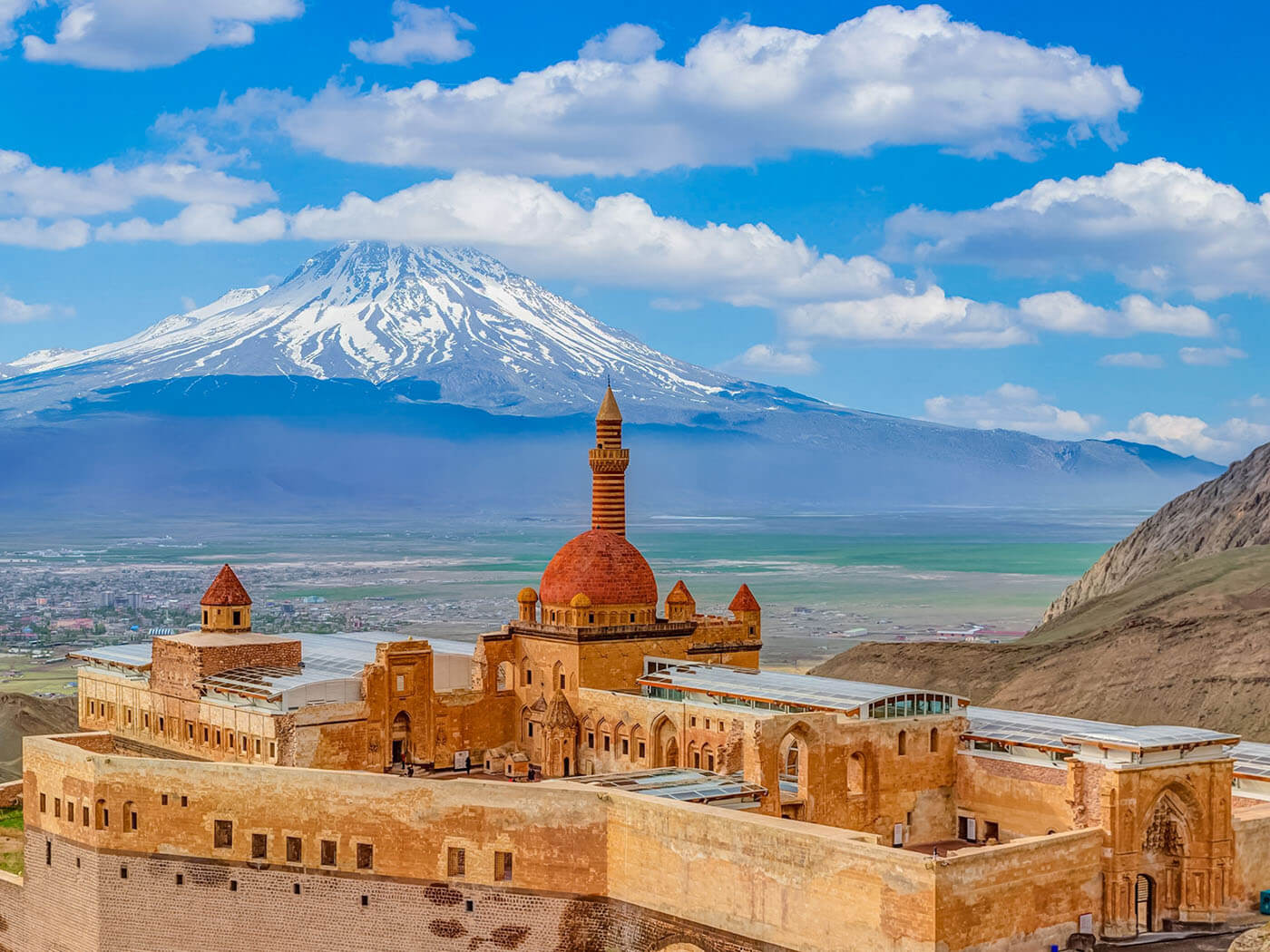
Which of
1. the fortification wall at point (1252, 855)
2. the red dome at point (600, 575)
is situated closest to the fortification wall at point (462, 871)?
the fortification wall at point (1252, 855)

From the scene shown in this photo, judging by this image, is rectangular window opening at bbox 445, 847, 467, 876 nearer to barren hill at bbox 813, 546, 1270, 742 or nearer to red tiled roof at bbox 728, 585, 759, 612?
red tiled roof at bbox 728, 585, 759, 612

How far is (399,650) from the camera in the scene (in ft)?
171

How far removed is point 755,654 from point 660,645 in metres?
5.10

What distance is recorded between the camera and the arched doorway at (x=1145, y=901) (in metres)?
39.6

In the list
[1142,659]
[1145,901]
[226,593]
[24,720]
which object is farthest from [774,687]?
[24,720]

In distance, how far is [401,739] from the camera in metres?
52.3

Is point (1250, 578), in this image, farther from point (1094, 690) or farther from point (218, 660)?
point (218, 660)

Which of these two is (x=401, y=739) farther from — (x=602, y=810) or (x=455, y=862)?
(x=602, y=810)

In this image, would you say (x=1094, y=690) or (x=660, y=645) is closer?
(x=660, y=645)

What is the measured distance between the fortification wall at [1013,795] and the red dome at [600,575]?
12602mm

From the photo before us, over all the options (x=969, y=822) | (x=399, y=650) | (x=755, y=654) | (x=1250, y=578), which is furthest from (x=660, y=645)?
(x=1250, y=578)

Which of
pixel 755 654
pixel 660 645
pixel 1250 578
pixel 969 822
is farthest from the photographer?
pixel 1250 578

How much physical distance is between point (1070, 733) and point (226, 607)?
2759cm

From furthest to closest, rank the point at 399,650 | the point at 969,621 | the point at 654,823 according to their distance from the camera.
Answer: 1. the point at 969,621
2. the point at 399,650
3. the point at 654,823
